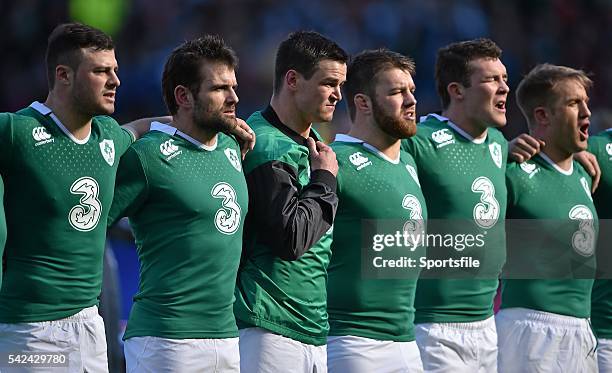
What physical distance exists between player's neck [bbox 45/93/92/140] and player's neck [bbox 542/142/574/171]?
311 centimetres

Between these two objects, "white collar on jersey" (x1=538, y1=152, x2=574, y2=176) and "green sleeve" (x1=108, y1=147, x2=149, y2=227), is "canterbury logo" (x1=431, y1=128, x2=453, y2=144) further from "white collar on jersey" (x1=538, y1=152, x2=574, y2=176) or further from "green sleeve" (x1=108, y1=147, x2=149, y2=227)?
"green sleeve" (x1=108, y1=147, x2=149, y2=227)

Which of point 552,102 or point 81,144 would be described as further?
point 552,102

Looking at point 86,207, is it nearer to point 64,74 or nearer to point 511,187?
point 64,74

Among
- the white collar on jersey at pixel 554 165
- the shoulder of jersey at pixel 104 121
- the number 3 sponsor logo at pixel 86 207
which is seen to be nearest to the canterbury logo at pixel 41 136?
the number 3 sponsor logo at pixel 86 207

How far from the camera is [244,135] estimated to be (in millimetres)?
5852

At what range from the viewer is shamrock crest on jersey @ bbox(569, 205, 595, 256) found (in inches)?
287

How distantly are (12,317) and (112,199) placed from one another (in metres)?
0.69

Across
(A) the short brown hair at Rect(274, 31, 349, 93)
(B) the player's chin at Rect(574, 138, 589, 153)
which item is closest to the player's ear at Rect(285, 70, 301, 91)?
(A) the short brown hair at Rect(274, 31, 349, 93)

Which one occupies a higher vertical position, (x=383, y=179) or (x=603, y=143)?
(x=603, y=143)

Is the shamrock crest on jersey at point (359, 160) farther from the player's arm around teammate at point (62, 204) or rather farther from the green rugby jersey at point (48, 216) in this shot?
the green rugby jersey at point (48, 216)

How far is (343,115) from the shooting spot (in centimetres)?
1420

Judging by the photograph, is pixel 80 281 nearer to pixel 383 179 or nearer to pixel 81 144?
pixel 81 144

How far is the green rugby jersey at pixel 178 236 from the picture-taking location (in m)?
5.54

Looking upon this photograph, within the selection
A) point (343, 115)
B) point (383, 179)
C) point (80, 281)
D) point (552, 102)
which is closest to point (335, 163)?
point (383, 179)
